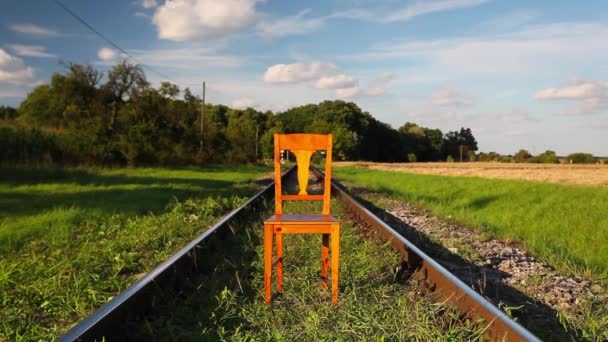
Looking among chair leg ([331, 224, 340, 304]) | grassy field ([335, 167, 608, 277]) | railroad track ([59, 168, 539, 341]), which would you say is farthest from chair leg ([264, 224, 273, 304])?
grassy field ([335, 167, 608, 277])

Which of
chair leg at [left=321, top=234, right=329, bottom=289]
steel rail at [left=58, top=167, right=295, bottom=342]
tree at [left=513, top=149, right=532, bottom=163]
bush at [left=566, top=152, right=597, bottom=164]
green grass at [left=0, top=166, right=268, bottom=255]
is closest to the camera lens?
steel rail at [left=58, top=167, right=295, bottom=342]

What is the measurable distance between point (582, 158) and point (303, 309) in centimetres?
7875

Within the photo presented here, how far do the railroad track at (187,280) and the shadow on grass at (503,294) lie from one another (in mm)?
295

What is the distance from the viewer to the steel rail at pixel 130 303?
247 centimetres

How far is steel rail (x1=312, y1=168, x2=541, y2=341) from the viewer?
8.23ft

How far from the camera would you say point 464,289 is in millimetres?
3189

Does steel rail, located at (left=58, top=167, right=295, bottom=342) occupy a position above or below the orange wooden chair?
below

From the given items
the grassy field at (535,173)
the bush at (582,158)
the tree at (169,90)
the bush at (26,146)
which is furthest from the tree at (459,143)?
the bush at (26,146)

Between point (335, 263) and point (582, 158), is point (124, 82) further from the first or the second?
point (582, 158)

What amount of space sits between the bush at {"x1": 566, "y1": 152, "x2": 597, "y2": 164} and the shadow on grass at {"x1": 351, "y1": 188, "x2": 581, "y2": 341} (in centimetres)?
7346

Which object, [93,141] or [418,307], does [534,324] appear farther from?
[93,141]

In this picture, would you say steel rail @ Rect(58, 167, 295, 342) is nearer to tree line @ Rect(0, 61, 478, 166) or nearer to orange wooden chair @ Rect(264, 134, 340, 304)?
orange wooden chair @ Rect(264, 134, 340, 304)

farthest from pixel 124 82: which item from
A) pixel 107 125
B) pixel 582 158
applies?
pixel 582 158

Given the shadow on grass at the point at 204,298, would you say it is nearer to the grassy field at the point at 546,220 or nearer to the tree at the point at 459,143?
the grassy field at the point at 546,220
